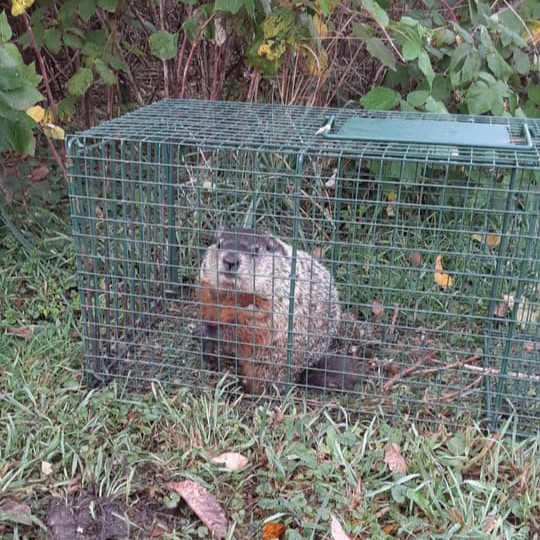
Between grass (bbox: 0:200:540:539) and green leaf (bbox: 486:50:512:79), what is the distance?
7.21 ft

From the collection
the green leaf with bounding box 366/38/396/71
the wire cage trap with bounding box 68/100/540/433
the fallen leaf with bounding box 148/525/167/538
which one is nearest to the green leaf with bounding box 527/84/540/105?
the wire cage trap with bounding box 68/100/540/433

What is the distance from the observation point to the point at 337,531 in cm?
259

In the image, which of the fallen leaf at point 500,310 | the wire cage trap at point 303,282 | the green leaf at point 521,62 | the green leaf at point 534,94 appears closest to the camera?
the wire cage trap at point 303,282

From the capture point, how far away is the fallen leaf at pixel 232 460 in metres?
2.91

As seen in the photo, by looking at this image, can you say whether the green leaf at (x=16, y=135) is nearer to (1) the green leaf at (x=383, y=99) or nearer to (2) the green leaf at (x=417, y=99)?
(1) the green leaf at (x=383, y=99)

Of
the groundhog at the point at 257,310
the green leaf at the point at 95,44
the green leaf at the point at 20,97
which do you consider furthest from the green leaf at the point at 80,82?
the groundhog at the point at 257,310

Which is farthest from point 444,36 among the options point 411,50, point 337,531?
point 337,531

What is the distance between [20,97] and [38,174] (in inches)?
79.5

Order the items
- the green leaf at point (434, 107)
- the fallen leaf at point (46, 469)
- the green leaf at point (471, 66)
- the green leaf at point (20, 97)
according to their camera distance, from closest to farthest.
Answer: the fallen leaf at point (46, 469) < the green leaf at point (20, 97) < the green leaf at point (471, 66) < the green leaf at point (434, 107)

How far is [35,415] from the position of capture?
3.17 metres

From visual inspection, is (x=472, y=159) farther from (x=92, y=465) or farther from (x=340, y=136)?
(x=92, y=465)

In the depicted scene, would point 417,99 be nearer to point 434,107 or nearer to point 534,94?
point 434,107

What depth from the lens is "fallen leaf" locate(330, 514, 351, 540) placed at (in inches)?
101

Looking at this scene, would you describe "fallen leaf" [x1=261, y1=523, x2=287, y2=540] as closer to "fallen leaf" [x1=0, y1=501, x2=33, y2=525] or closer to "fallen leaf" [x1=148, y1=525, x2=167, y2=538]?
"fallen leaf" [x1=148, y1=525, x2=167, y2=538]
